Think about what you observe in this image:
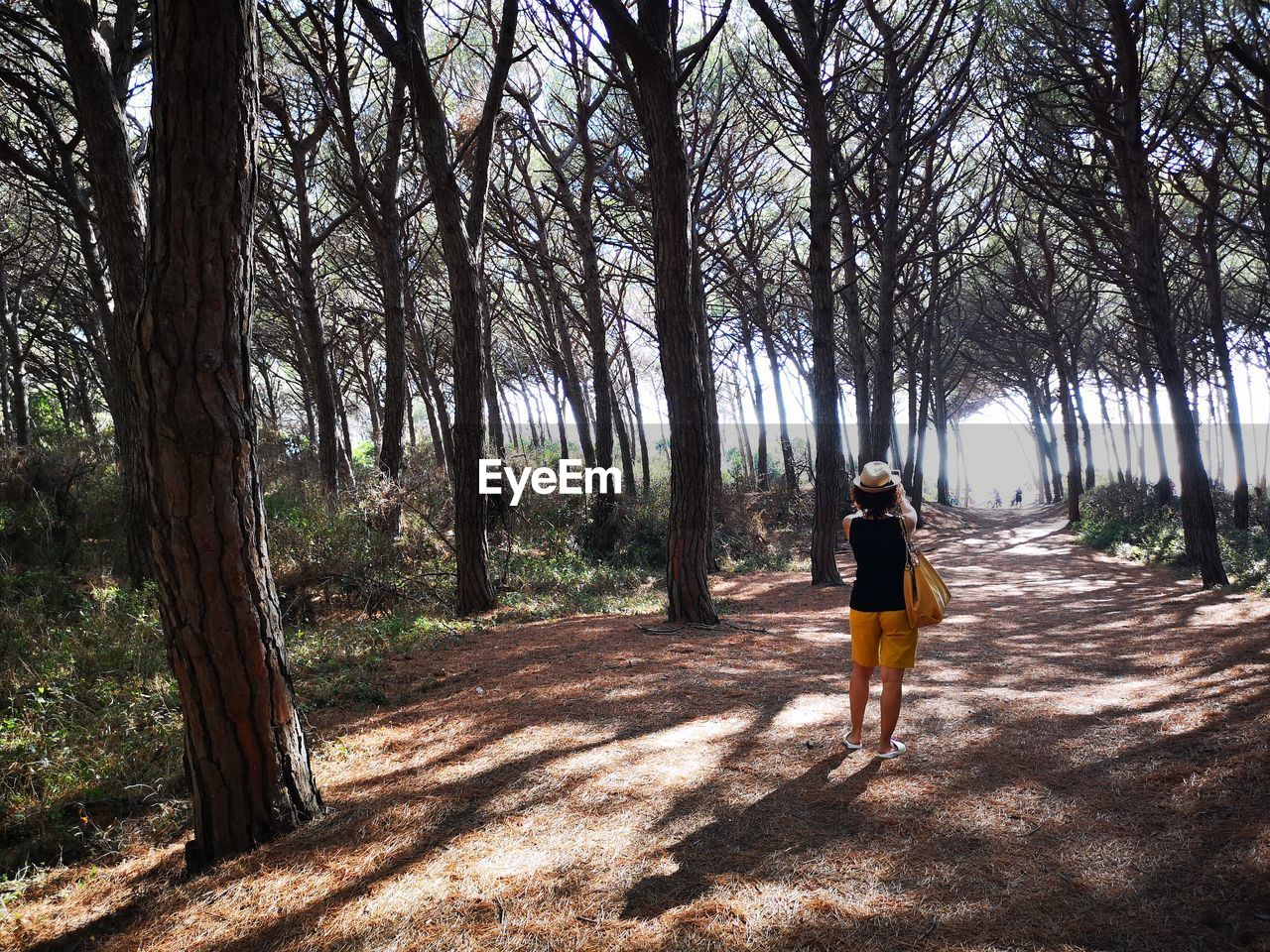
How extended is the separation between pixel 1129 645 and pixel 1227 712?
8.64 ft

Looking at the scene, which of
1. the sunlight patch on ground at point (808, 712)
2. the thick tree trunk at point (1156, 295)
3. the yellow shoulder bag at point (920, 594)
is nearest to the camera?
the yellow shoulder bag at point (920, 594)

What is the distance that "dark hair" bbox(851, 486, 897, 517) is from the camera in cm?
409

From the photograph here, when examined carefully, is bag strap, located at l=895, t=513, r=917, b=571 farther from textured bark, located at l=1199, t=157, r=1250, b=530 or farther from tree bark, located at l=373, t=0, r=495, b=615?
textured bark, located at l=1199, t=157, r=1250, b=530

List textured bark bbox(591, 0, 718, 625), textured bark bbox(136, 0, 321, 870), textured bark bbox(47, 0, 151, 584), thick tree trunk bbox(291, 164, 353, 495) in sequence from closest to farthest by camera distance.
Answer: textured bark bbox(136, 0, 321, 870) → textured bark bbox(47, 0, 151, 584) → textured bark bbox(591, 0, 718, 625) → thick tree trunk bbox(291, 164, 353, 495)

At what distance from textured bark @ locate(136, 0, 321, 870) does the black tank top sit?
289 centimetres

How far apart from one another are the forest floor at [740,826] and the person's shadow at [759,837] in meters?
0.01

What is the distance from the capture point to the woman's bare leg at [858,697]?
405 cm

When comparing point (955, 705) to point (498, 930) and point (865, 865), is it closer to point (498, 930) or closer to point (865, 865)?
point (865, 865)

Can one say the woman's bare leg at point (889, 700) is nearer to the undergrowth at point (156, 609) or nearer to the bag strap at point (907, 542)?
the bag strap at point (907, 542)

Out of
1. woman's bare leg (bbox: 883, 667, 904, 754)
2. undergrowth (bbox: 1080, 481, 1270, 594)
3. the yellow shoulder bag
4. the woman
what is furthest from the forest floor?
undergrowth (bbox: 1080, 481, 1270, 594)

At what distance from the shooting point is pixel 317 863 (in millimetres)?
3033

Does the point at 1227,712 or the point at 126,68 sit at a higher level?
the point at 126,68

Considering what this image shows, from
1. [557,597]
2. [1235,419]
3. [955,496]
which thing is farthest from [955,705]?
[955,496]

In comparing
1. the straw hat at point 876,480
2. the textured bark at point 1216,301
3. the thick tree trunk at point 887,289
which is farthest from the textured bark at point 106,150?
the textured bark at point 1216,301
